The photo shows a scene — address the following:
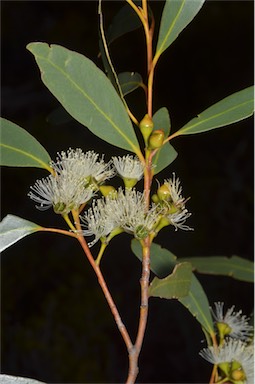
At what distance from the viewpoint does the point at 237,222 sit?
6.84ft

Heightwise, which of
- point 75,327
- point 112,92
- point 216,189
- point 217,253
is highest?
point 112,92

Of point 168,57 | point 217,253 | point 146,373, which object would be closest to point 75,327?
point 146,373

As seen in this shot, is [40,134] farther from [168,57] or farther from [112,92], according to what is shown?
[112,92]

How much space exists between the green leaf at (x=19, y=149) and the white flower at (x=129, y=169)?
0.06 m

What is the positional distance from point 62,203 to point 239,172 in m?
1.59

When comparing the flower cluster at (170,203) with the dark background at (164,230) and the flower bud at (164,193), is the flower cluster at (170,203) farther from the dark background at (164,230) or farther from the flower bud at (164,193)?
the dark background at (164,230)

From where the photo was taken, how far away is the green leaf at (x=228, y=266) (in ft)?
2.95

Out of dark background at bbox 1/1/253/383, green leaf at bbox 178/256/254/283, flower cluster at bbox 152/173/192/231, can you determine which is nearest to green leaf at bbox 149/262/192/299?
flower cluster at bbox 152/173/192/231

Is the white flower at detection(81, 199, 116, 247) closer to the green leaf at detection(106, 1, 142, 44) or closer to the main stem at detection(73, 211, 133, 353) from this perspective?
the main stem at detection(73, 211, 133, 353)

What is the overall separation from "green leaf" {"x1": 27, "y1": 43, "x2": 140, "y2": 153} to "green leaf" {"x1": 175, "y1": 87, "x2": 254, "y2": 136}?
0.18 feet

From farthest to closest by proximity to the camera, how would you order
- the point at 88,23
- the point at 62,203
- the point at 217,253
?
1. the point at 88,23
2. the point at 217,253
3. the point at 62,203

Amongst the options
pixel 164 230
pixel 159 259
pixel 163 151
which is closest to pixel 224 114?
pixel 163 151

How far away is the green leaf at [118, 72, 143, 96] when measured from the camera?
69cm

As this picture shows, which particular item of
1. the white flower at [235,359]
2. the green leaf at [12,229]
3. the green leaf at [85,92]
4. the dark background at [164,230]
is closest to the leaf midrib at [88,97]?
the green leaf at [85,92]
